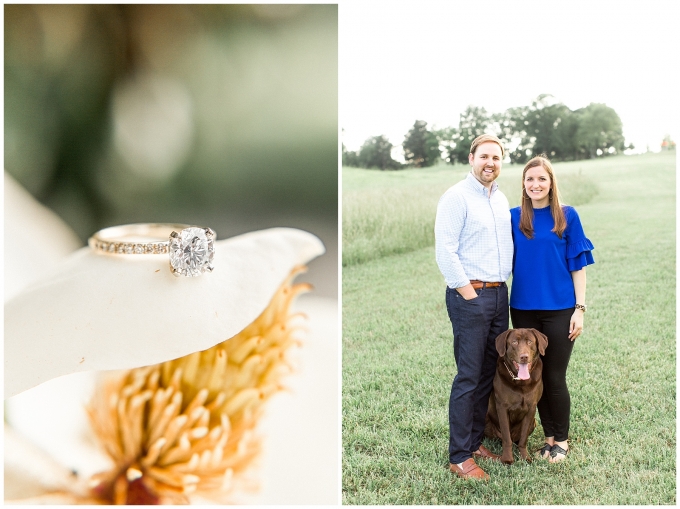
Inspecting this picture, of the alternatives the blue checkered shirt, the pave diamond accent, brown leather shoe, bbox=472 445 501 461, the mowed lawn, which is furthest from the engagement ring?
brown leather shoe, bbox=472 445 501 461

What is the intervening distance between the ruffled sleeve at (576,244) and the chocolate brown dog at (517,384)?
0.22 m

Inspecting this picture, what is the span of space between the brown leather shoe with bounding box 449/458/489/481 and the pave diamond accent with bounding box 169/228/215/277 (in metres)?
0.88

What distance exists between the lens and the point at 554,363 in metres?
1.54

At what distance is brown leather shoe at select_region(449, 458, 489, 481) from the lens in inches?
59.4

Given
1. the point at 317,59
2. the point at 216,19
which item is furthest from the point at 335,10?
the point at 216,19

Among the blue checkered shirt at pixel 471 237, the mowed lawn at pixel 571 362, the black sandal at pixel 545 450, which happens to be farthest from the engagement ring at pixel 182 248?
the black sandal at pixel 545 450

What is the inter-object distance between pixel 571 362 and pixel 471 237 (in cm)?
99

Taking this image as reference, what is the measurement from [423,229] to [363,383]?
3.15 ft

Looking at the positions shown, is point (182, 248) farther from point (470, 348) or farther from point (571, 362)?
point (571, 362)

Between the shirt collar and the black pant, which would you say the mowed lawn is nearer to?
the black pant

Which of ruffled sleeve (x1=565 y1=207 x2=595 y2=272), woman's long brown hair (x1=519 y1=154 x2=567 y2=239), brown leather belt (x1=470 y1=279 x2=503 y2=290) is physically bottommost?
brown leather belt (x1=470 y1=279 x2=503 y2=290)

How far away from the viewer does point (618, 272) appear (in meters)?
2.69

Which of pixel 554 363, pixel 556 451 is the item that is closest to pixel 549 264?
pixel 554 363

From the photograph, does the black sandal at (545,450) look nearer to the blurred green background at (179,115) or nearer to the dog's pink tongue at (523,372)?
the dog's pink tongue at (523,372)
